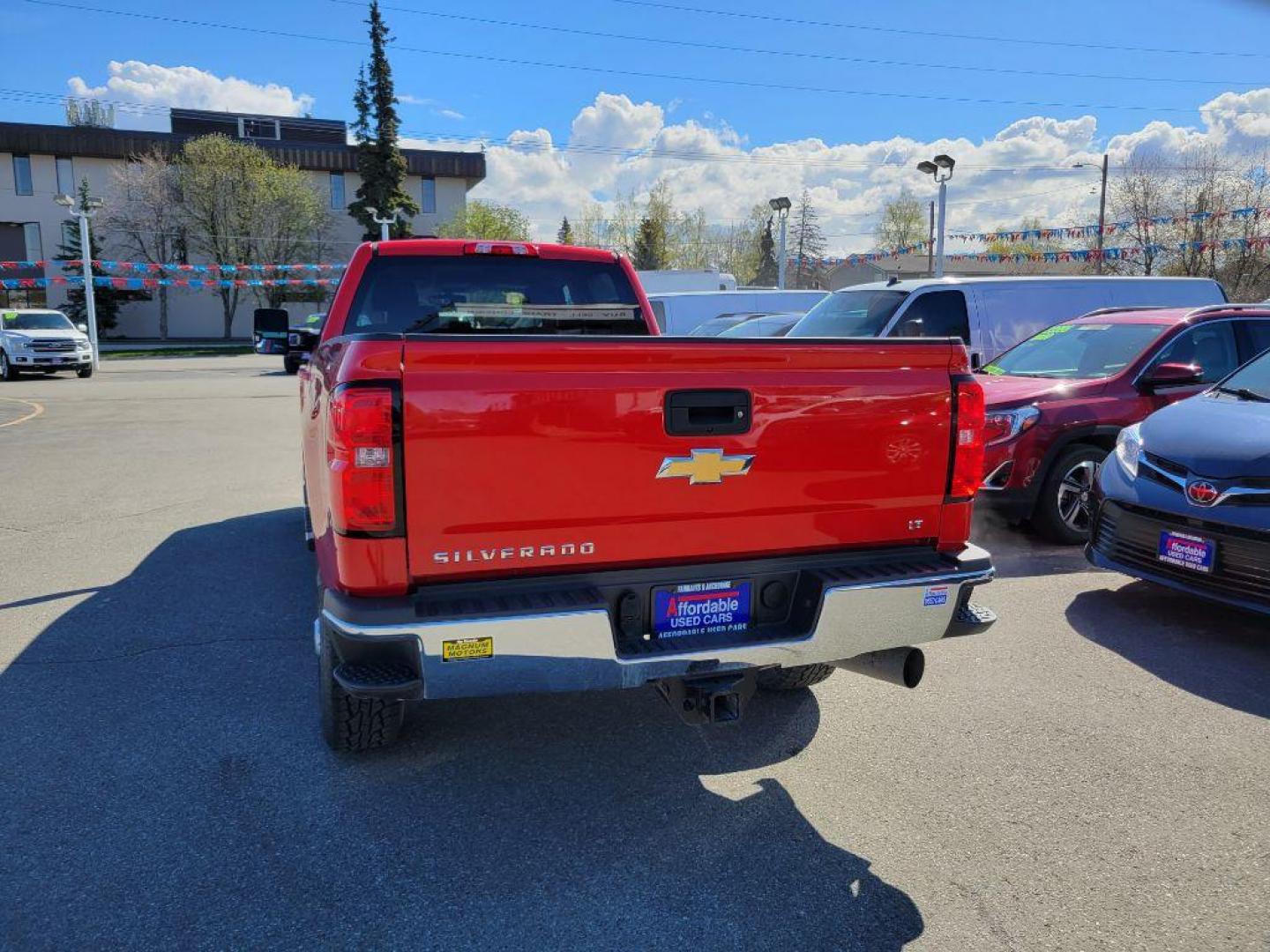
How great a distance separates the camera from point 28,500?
823cm

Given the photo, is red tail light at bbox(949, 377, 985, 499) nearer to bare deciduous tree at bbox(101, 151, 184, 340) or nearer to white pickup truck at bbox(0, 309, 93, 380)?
white pickup truck at bbox(0, 309, 93, 380)

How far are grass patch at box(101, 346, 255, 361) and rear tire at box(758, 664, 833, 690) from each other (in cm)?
3613

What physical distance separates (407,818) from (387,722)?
44 centimetres

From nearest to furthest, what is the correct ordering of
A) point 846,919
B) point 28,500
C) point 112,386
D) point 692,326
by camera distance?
point 846,919, point 28,500, point 692,326, point 112,386

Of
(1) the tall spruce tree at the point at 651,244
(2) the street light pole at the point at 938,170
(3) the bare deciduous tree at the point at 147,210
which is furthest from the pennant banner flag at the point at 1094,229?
(3) the bare deciduous tree at the point at 147,210

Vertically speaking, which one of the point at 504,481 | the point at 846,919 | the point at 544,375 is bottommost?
the point at 846,919

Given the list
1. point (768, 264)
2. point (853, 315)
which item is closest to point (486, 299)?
point (853, 315)

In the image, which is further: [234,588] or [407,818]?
[234,588]

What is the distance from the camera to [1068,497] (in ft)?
22.1

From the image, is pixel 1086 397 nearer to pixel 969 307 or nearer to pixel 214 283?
pixel 969 307

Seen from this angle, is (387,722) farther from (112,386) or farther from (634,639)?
(112,386)

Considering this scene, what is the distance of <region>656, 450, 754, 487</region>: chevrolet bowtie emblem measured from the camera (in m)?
2.89


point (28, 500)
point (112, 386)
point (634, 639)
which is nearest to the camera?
point (634, 639)

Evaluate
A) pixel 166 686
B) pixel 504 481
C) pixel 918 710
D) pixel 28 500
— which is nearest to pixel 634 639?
pixel 504 481
